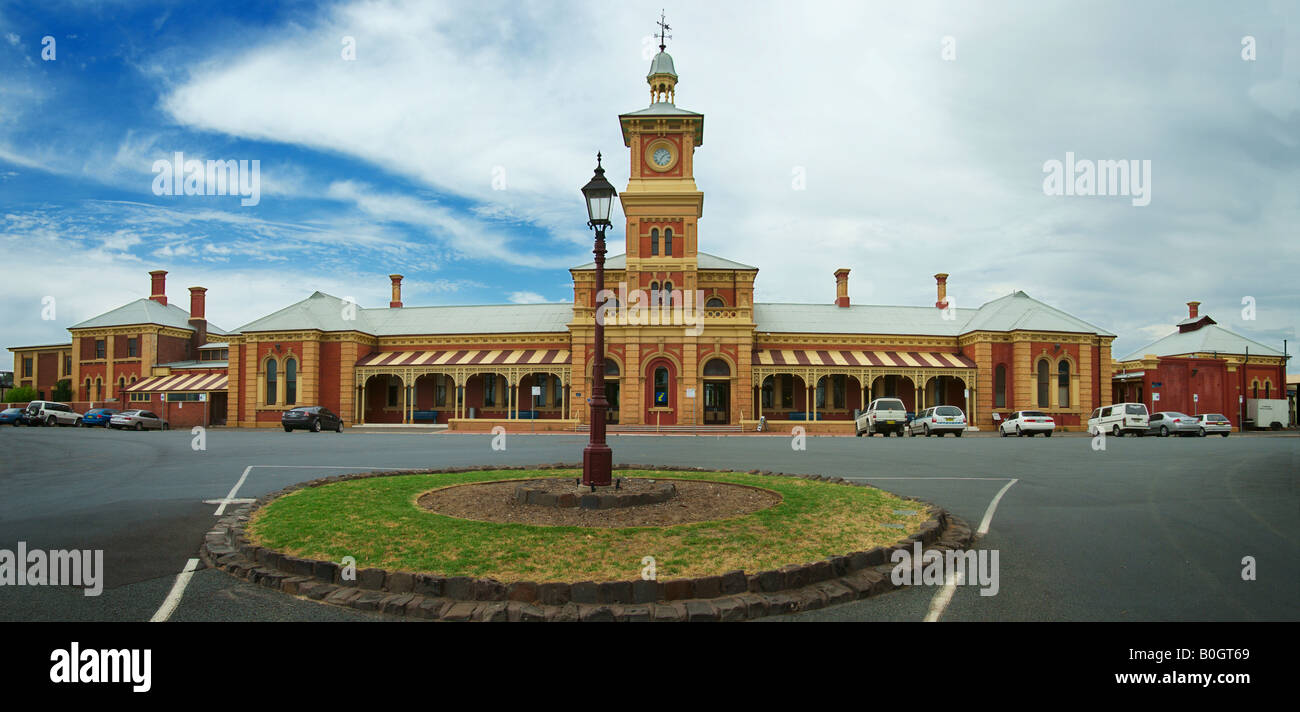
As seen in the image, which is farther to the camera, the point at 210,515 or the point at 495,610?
the point at 210,515

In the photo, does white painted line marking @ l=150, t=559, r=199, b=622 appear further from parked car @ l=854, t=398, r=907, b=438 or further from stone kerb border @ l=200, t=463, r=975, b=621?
parked car @ l=854, t=398, r=907, b=438

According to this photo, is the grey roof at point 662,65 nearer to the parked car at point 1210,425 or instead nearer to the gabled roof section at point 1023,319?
the gabled roof section at point 1023,319

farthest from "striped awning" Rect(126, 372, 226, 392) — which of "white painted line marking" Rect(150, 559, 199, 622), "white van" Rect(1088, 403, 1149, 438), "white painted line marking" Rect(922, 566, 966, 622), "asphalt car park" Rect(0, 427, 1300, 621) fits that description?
"white van" Rect(1088, 403, 1149, 438)

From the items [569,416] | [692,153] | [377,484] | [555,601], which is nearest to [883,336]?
[692,153]

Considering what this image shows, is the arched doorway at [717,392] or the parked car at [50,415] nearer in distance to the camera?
the arched doorway at [717,392]

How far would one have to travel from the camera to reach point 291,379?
41094 mm

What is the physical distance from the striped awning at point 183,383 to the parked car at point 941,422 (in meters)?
41.2

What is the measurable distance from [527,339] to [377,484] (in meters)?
32.0

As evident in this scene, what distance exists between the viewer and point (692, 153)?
130 ft

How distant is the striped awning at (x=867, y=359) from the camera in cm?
3906

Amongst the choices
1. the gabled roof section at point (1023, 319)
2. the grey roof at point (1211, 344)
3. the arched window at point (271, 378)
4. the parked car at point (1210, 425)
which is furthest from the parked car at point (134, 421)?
the grey roof at point (1211, 344)

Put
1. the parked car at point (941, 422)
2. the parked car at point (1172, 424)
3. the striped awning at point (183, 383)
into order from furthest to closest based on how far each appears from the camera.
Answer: the striped awning at point (183, 383) → the parked car at point (1172, 424) → the parked car at point (941, 422)
